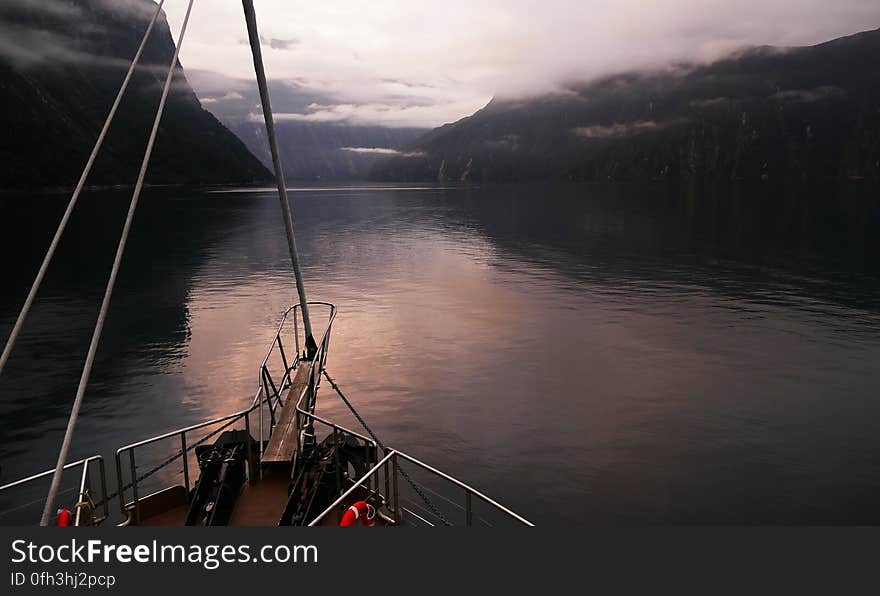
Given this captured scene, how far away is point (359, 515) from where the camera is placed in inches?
626

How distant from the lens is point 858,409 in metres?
34.7

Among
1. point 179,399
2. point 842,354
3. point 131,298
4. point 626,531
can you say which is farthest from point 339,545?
point 131,298

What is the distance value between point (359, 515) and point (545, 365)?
100 feet

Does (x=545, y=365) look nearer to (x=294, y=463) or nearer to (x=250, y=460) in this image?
(x=294, y=463)

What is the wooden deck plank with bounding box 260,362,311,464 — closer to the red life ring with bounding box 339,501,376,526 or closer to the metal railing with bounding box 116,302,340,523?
the metal railing with bounding box 116,302,340,523

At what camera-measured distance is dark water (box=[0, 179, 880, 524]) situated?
2789cm

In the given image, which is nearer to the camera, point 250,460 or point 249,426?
point 250,460

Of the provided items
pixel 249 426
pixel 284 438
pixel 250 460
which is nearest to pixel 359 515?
pixel 250 460

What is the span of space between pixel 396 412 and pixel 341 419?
337 cm

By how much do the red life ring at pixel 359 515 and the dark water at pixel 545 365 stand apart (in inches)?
418

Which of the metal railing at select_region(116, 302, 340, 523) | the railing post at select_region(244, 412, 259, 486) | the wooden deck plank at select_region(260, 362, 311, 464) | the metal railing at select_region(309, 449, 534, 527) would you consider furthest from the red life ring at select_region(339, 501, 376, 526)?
the railing post at select_region(244, 412, 259, 486)

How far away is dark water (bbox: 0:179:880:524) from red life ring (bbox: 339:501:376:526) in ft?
34.9

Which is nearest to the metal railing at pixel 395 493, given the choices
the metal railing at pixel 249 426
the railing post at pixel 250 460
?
the metal railing at pixel 249 426

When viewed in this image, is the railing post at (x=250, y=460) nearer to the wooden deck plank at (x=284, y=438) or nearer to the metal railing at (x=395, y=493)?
the wooden deck plank at (x=284, y=438)
